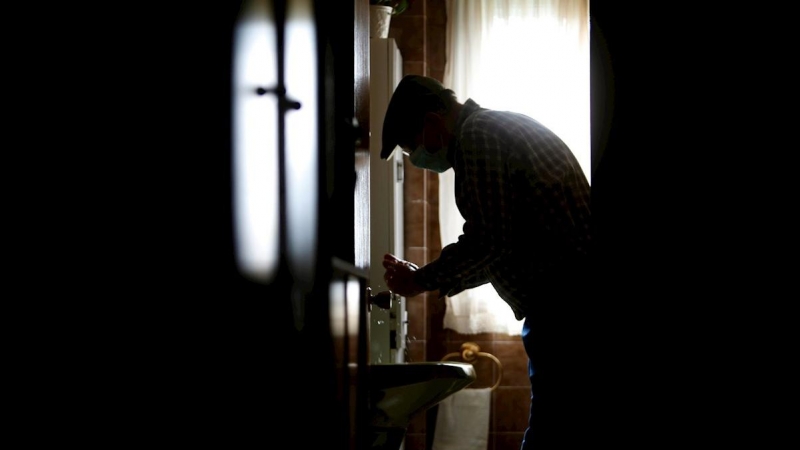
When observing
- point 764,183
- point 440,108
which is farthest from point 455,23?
point 764,183

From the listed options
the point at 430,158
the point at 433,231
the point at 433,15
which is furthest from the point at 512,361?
the point at 430,158

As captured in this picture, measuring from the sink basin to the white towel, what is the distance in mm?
1576

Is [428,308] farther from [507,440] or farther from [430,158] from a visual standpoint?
[430,158]

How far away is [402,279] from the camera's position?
1.47 metres

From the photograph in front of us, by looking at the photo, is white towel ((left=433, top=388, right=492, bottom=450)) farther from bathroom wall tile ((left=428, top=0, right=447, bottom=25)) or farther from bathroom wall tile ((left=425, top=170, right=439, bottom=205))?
bathroom wall tile ((left=428, top=0, right=447, bottom=25))

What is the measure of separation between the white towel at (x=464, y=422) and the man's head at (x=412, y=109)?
1424 mm

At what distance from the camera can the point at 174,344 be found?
1.27 feet

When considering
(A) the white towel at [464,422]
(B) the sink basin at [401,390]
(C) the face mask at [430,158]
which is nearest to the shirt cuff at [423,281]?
(B) the sink basin at [401,390]

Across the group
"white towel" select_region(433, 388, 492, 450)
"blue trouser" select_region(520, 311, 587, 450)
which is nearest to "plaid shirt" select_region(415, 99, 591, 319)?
"blue trouser" select_region(520, 311, 587, 450)

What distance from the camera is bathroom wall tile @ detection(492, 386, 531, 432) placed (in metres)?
3.08

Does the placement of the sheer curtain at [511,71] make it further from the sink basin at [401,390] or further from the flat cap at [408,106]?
the sink basin at [401,390]

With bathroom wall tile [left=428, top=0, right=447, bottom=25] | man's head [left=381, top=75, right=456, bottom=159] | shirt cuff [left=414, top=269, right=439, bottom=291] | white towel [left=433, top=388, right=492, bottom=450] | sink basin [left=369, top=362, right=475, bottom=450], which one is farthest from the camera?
bathroom wall tile [left=428, top=0, right=447, bottom=25]

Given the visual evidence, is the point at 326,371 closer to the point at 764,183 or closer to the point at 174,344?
the point at 174,344

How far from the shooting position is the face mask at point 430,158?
166 cm
